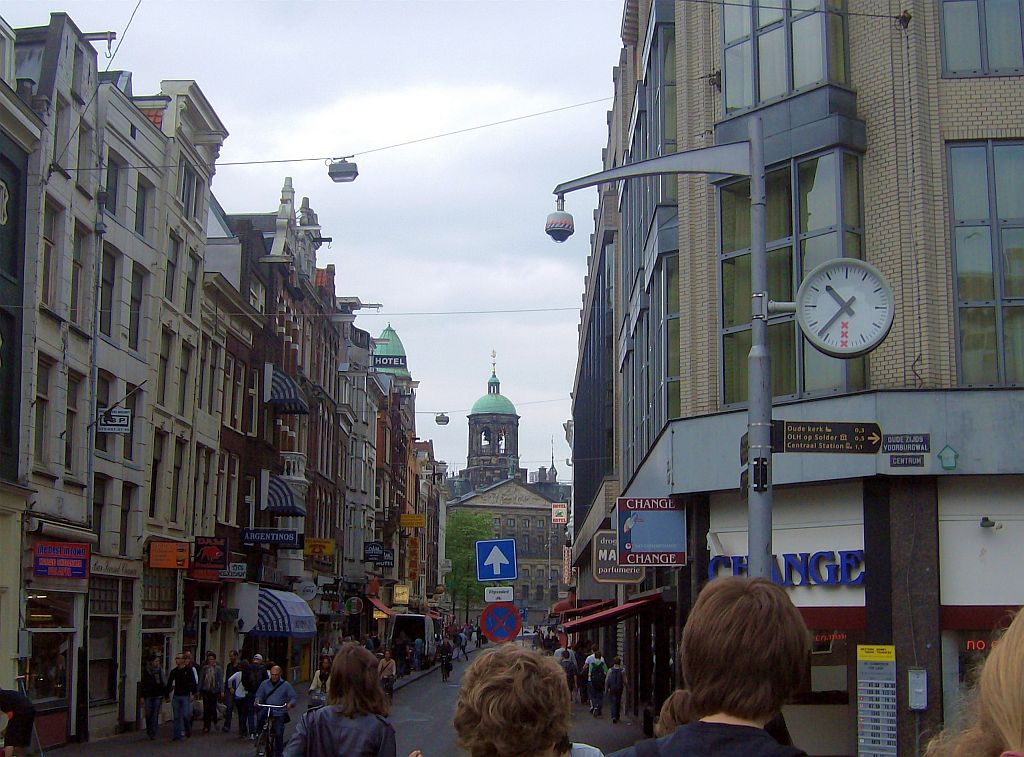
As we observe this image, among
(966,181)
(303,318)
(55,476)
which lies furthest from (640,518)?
(303,318)

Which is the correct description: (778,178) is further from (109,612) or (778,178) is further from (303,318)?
(303,318)

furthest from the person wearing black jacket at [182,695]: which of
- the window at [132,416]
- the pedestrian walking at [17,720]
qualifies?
the pedestrian walking at [17,720]

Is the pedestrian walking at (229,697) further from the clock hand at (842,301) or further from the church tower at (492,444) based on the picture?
the church tower at (492,444)

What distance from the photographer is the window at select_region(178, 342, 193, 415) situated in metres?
32.3

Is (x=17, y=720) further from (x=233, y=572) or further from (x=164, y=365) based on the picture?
(x=233, y=572)

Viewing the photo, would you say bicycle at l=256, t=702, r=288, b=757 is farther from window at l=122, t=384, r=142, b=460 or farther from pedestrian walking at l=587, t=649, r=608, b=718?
pedestrian walking at l=587, t=649, r=608, b=718

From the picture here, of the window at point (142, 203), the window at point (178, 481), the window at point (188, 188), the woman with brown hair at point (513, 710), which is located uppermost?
the window at point (188, 188)

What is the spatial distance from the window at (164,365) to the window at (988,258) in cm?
1953

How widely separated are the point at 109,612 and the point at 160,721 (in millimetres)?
4297

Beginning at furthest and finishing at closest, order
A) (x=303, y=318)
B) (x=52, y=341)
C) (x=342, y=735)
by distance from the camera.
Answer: (x=303, y=318) → (x=52, y=341) → (x=342, y=735)

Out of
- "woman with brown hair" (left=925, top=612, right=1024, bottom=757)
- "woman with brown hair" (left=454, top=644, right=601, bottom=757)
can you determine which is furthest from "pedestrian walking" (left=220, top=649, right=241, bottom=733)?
"woman with brown hair" (left=925, top=612, right=1024, bottom=757)

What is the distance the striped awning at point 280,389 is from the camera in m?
40.9

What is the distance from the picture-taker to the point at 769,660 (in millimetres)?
3318

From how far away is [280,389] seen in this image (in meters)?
41.1
